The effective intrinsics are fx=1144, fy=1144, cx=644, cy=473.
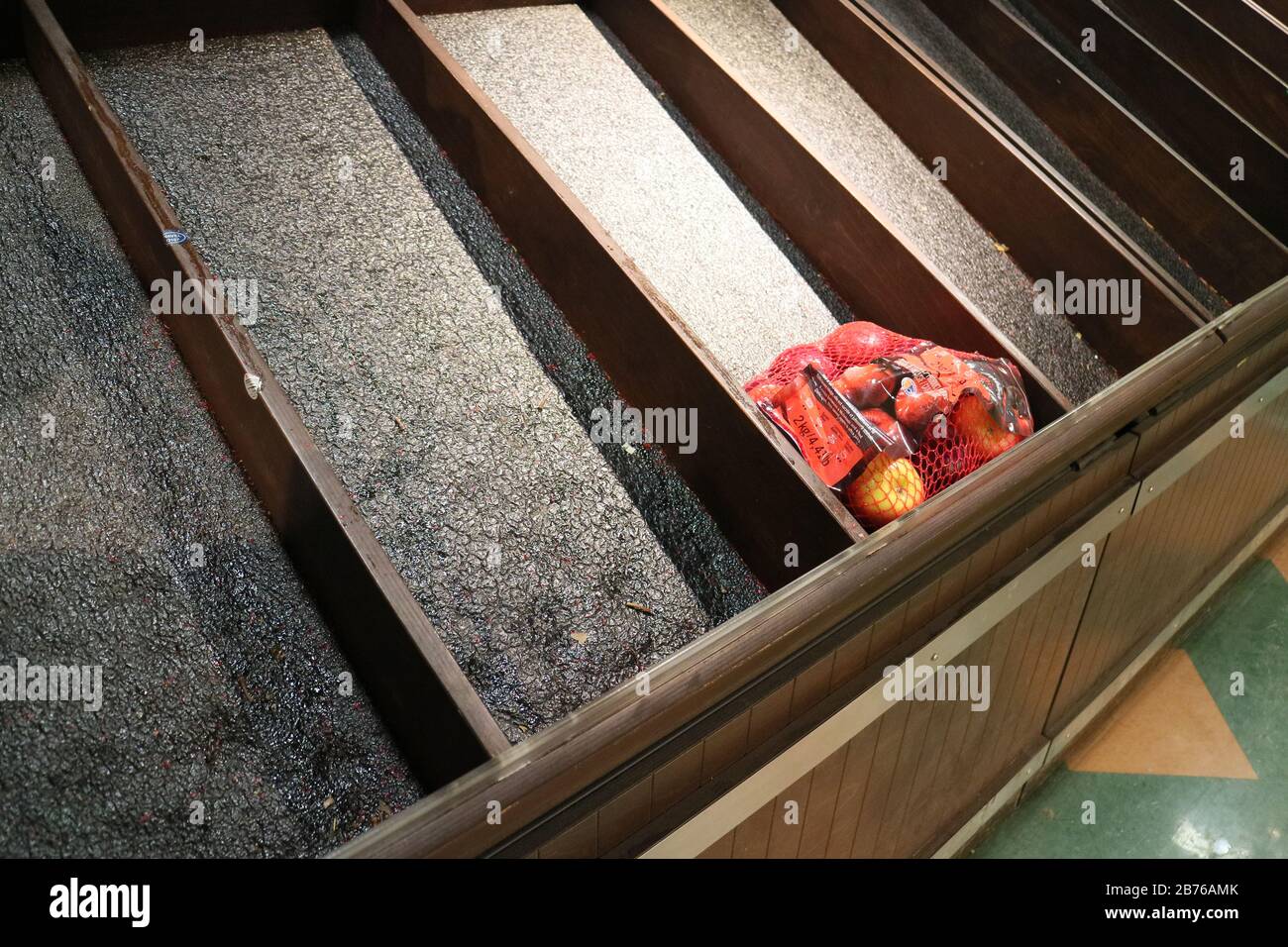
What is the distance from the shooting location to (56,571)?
1344 millimetres

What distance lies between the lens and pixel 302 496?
1.35 m

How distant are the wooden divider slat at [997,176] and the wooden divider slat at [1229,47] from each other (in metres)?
0.88

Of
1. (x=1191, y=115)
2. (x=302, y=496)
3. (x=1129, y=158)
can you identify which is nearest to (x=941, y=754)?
(x=302, y=496)

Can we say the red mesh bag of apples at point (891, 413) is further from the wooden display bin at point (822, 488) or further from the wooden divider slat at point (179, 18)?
the wooden divider slat at point (179, 18)

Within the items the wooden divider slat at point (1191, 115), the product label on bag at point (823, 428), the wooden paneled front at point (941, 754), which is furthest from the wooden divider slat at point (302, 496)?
the wooden divider slat at point (1191, 115)

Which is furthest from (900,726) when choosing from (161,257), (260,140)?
(260,140)

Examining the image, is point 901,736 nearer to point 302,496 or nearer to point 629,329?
point 629,329

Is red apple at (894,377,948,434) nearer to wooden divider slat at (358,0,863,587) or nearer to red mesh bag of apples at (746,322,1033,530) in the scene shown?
red mesh bag of apples at (746,322,1033,530)

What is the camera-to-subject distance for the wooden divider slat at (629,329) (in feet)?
5.14

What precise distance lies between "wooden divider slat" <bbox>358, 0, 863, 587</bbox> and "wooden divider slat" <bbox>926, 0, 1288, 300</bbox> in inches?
56.3

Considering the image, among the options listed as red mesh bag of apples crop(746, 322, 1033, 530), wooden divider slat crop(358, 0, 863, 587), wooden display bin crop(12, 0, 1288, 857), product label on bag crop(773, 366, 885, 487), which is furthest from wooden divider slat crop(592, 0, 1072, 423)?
wooden divider slat crop(358, 0, 863, 587)

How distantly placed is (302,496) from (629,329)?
1.89 feet
